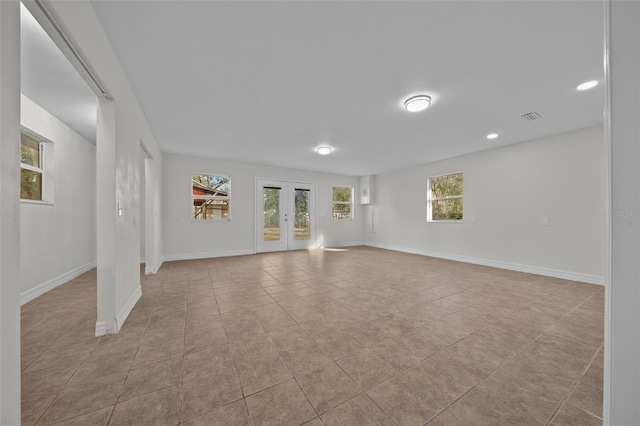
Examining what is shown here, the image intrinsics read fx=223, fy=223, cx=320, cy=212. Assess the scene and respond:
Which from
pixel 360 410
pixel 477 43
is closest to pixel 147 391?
pixel 360 410

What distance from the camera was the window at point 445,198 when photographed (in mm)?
5535

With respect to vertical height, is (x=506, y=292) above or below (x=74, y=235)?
below

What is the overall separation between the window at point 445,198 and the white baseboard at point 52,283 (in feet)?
24.6

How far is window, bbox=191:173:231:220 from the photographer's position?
18.7 ft

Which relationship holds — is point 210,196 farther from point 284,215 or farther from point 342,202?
point 342,202

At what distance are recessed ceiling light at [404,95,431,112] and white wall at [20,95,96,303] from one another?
15.6 ft

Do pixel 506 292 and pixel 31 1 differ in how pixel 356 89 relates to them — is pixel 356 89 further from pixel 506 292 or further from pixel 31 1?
pixel 506 292

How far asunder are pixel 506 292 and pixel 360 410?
3.12m

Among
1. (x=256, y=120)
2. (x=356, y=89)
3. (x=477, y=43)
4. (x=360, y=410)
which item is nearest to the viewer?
(x=360, y=410)

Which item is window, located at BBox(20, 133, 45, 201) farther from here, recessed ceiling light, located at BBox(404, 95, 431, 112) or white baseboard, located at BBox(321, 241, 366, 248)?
white baseboard, located at BBox(321, 241, 366, 248)

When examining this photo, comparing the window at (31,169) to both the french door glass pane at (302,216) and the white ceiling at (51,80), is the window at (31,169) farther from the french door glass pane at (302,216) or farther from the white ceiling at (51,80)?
the french door glass pane at (302,216)

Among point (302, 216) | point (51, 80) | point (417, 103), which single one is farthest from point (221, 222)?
point (417, 103)

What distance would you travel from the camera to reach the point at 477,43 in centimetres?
190

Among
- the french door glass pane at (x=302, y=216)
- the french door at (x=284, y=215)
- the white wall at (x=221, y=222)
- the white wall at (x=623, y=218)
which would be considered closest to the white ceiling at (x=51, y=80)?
the white wall at (x=221, y=222)
